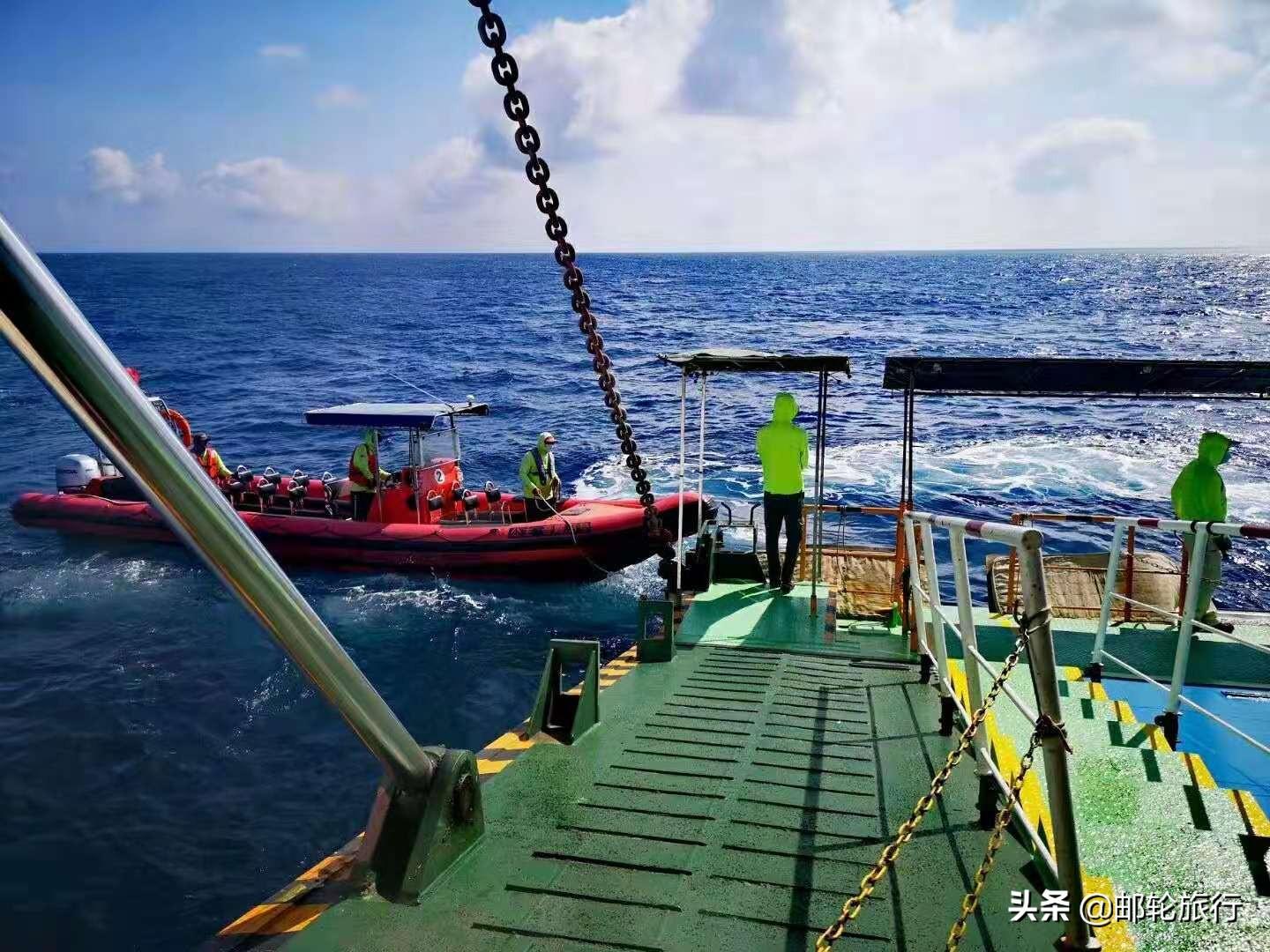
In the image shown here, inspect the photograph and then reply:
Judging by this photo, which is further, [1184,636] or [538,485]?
[538,485]

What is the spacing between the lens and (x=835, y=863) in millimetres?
3273

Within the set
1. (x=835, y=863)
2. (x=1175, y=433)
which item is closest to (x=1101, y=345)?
(x=1175, y=433)

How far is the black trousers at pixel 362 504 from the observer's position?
15880 mm

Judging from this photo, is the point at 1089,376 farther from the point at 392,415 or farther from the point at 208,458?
the point at 208,458

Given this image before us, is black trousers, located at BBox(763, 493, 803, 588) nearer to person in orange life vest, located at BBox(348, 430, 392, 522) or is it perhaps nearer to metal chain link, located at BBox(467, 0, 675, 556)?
metal chain link, located at BBox(467, 0, 675, 556)

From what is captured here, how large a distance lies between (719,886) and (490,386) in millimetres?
34462

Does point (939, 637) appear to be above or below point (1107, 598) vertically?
above

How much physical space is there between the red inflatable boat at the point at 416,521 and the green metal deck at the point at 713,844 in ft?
26.2

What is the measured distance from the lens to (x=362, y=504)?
52.2 ft

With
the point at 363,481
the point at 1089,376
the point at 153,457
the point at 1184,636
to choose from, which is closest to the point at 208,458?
the point at 363,481

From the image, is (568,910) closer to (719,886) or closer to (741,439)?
(719,886)

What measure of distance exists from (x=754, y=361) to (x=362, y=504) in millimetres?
10123

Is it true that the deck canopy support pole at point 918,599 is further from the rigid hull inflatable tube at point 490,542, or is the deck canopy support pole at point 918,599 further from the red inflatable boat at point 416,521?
the rigid hull inflatable tube at point 490,542

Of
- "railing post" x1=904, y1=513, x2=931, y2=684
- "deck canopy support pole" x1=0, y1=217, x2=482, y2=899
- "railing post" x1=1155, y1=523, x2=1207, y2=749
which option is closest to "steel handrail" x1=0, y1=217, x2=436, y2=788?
"deck canopy support pole" x1=0, y1=217, x2=482, y2=899
